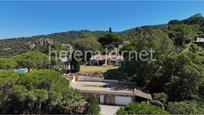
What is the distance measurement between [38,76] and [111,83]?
536 inches

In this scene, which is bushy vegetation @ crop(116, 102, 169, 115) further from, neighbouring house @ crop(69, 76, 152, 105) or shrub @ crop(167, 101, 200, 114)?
neighbouring house @ crop(69, 76, 152, 105)

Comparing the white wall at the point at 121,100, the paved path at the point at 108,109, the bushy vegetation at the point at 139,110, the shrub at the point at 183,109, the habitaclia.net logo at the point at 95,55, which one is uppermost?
the habitaclia.net logo at the point at 95,55

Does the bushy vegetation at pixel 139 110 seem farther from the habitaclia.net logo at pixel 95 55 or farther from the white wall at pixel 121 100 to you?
the habitaclia.net logo at pixel 95 55

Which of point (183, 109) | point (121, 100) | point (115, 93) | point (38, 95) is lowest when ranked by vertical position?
point (121, 100)

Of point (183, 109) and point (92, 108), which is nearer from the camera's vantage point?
point (183, 109)

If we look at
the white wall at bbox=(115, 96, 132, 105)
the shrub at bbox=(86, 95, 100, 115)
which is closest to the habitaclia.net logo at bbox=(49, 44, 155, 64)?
the white wall at bbox=(115, 96, 132, 105)

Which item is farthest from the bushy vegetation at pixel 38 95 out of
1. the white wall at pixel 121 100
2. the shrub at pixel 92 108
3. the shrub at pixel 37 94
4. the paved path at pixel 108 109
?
the white wall at pixel 121 100

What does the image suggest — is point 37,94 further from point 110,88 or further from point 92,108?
point 110,88

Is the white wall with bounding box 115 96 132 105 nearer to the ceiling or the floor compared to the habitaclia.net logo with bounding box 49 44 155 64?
nearer to the floor

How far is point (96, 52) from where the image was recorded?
6159cm

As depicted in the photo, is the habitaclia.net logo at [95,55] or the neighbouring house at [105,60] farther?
the neighbouring house at [105,60]

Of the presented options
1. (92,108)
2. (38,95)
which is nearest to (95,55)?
(92,108)

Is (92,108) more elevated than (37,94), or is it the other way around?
(37,94)

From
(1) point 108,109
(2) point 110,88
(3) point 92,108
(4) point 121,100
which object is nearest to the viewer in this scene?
(3) point 92,108
